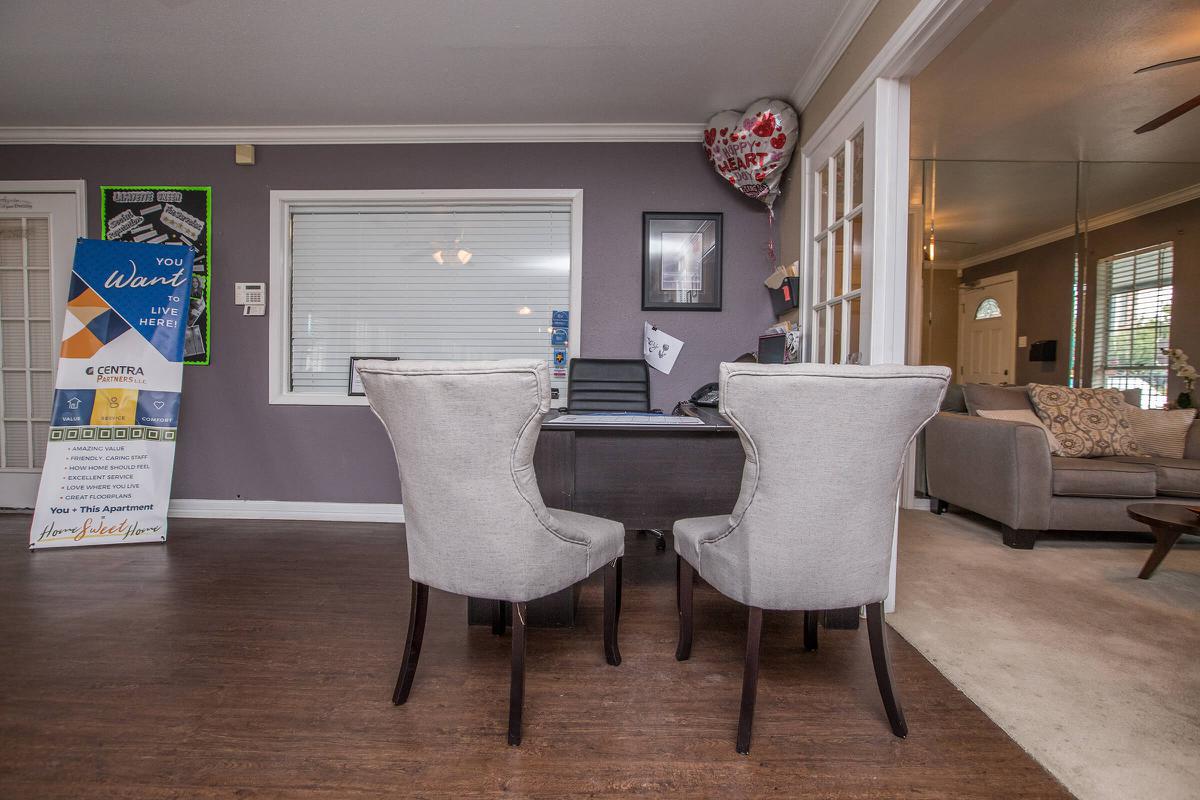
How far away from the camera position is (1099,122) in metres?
3.58

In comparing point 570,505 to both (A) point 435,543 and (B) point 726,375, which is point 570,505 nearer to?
(A) point 435,543

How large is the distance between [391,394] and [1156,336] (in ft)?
20.5

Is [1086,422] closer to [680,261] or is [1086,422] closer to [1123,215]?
[680,261]

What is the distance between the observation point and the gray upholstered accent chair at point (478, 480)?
1314mm

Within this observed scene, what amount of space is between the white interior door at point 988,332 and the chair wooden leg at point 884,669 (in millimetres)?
5820

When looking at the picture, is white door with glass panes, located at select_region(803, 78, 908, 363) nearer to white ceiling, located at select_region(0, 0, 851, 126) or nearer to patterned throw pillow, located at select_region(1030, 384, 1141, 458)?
white ceiling, located at select_region(0, 0, 851, 126)

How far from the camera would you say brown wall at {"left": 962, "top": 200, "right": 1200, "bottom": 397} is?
14.8ft

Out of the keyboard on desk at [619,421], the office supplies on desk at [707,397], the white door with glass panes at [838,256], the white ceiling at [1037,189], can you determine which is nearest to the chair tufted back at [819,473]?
the keyboard on desk at [619,421]

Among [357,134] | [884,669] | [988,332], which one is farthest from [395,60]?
[988,332]

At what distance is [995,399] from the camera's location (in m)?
3.74

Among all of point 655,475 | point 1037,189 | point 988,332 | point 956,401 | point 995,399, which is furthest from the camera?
point 988,332

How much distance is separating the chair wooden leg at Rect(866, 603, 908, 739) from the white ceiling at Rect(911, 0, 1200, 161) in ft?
7.63

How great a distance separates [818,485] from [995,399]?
3.28 m

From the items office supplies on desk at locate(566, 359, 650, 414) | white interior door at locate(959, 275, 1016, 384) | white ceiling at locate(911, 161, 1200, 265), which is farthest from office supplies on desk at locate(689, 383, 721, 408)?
white interior door at locate(959, 275, 1016, 384)
